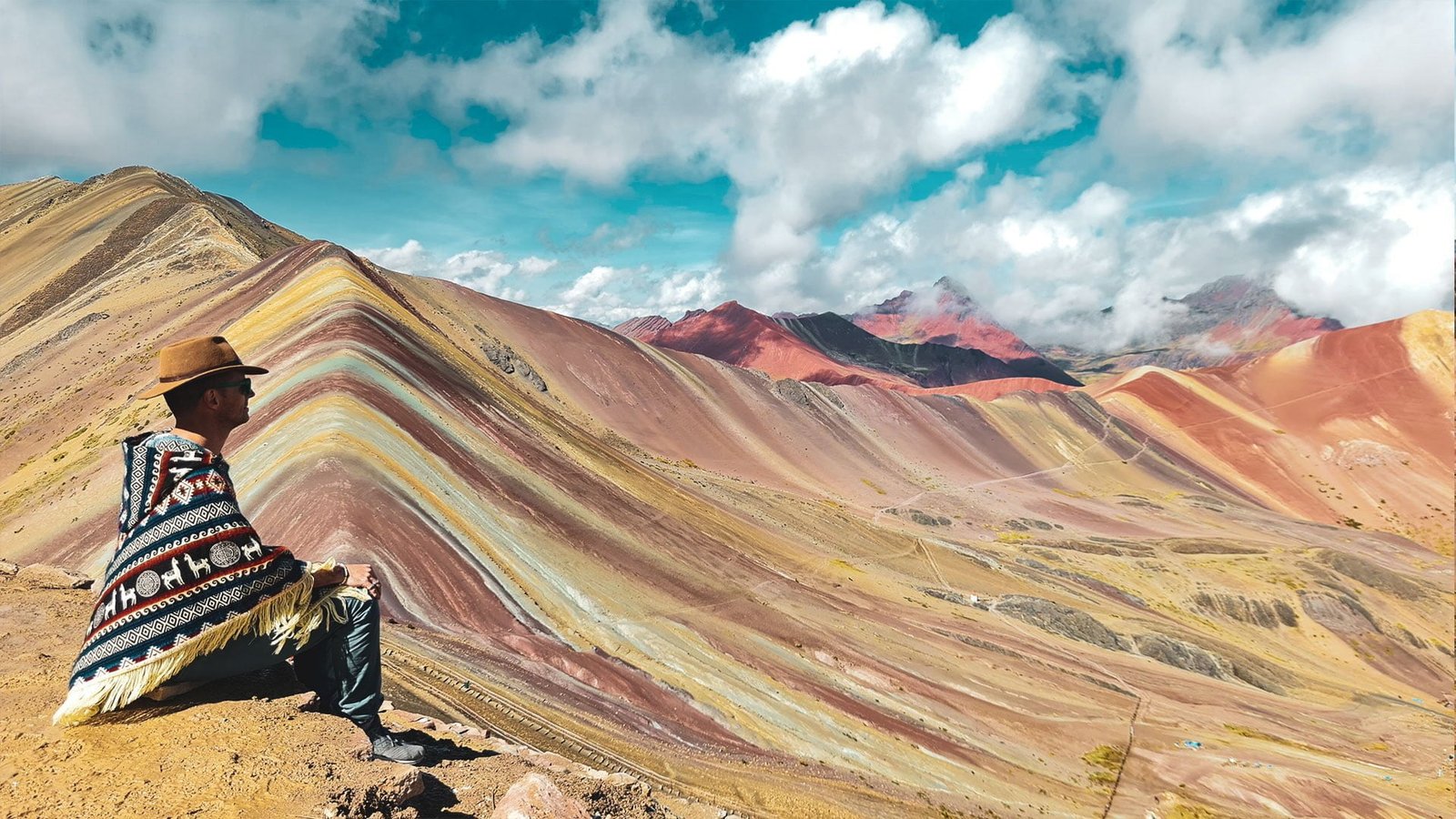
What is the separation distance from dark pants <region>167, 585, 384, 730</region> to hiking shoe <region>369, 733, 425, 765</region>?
0.12m

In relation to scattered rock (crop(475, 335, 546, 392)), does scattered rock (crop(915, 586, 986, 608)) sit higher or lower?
lower

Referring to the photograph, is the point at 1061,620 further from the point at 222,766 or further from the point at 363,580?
the point at 222,766

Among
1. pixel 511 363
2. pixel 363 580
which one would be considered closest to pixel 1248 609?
pixel 511 363

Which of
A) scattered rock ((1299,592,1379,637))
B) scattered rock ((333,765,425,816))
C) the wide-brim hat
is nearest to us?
scattered rock ((333,765,425,816))

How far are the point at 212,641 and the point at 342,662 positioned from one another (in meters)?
0.83

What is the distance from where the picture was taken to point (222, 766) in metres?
4.12

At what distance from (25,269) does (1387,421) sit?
172 m

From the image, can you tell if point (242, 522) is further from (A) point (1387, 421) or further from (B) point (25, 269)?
(A) point (1387, 421)

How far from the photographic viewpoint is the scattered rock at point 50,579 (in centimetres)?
805

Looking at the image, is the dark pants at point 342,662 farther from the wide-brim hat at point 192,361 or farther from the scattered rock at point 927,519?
the scattered rock at point 927,519

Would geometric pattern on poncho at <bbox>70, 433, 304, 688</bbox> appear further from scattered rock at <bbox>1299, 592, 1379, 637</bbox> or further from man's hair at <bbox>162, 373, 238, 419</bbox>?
scattered rock at <bbox>1299, 592, 1379, 637</bbox>

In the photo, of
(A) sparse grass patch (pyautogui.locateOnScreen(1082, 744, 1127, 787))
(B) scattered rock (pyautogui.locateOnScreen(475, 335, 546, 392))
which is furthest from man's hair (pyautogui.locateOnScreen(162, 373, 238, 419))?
(B) scattered rock (pyautogui.locateOnScreen(475, 335, 546, 392))

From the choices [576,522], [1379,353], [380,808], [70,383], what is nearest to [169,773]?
[380,808]

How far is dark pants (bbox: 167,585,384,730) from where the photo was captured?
473 cm
